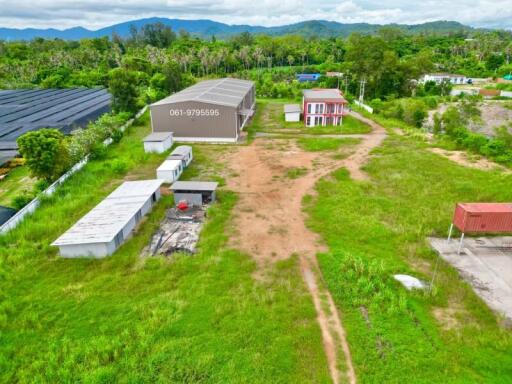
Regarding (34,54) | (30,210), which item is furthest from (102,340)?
(34,54)

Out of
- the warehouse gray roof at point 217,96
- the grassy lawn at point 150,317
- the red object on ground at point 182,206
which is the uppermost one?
the warehouse gray roof at point 217,96

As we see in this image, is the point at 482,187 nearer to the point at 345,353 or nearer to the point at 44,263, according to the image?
the point at 345,353

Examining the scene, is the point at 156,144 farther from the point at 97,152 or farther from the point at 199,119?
the point at 199,119

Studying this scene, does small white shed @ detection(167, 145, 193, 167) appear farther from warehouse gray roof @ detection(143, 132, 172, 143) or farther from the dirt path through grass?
warehouse gray roof @ detection(143, 132, 172, 143)

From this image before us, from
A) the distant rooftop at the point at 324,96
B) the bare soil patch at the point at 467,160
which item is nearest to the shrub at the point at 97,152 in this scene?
the distant rooftop at the point at 324,96

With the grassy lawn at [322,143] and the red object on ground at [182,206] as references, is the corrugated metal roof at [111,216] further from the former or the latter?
the grassy lawn at [322,143]

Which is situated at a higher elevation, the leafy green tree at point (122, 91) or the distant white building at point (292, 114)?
the leafy green tree at point (122, 91)
